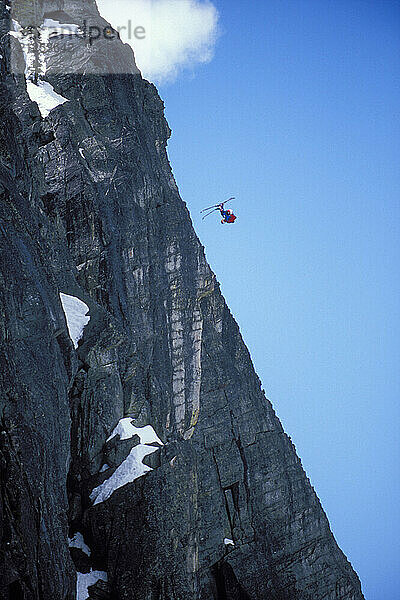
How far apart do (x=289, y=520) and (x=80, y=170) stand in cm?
2120

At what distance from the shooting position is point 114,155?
140ft

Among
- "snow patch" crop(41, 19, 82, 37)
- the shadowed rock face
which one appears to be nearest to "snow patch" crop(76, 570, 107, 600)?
the shadowed rock face

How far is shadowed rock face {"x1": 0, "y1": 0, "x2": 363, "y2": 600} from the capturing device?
2395cm

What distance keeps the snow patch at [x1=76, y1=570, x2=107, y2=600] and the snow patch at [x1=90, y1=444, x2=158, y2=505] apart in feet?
8.10

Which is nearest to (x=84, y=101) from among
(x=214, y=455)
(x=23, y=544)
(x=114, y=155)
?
(x=114, y=155)

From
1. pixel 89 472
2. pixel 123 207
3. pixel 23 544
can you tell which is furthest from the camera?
pixel 123 207

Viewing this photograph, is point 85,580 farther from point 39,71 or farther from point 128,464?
point 39,71

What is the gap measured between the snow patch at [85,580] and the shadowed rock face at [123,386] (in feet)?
1.00

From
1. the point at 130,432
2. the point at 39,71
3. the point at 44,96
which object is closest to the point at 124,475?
the point at 130,432

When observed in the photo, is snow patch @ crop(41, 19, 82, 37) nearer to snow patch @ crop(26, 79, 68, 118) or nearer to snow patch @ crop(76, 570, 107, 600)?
snow patch @ crop(26, 79, 68, 118)

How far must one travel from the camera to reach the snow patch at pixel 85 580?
96.8ft

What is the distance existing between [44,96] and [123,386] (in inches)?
627

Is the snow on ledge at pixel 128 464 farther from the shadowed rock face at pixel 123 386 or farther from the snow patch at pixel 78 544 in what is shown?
the snow patch at pixel 78 544

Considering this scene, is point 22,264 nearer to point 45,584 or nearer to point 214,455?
point 45,584
